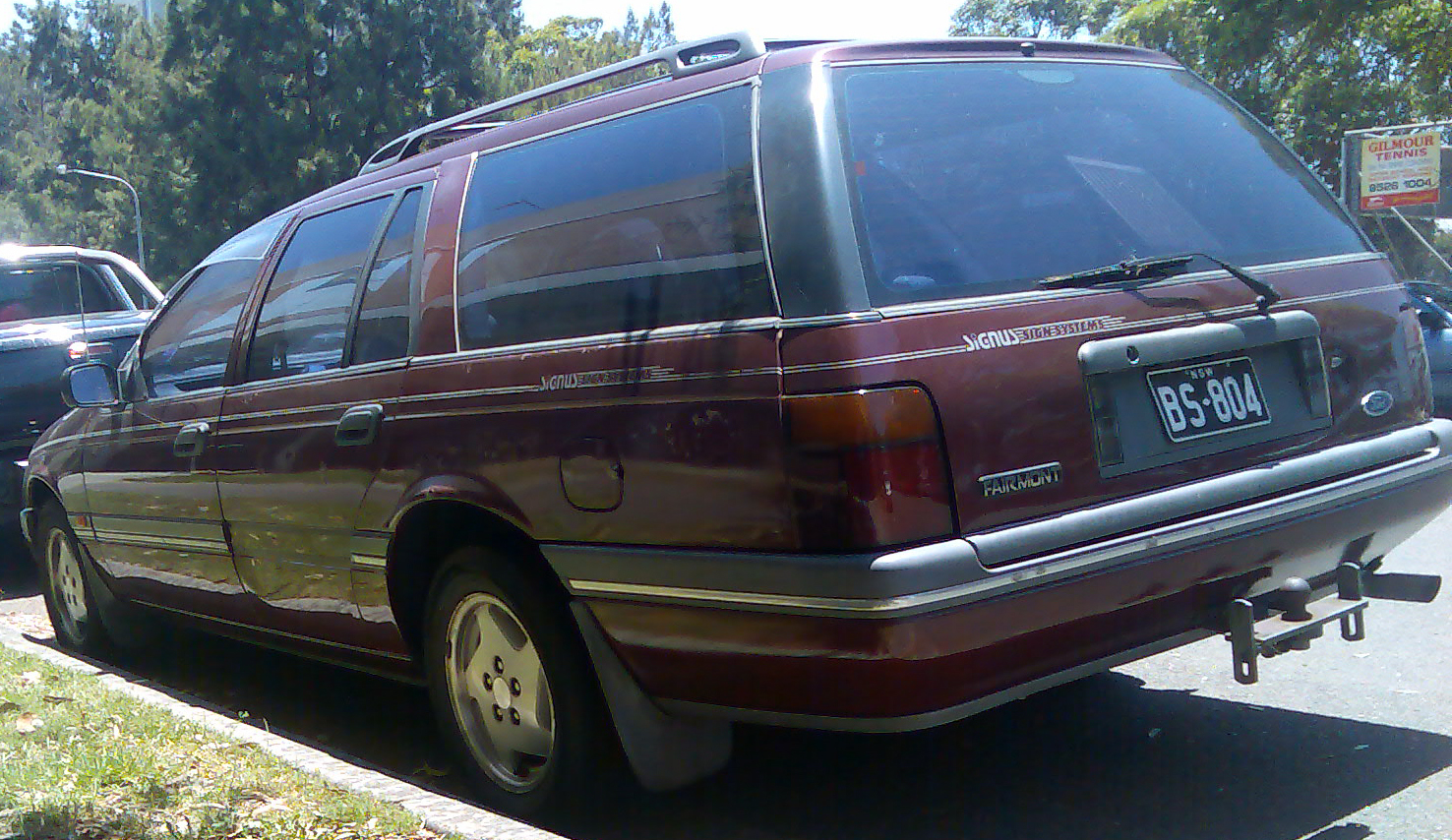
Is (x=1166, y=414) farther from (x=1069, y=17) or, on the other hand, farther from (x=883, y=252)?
(x=1069, y=17)

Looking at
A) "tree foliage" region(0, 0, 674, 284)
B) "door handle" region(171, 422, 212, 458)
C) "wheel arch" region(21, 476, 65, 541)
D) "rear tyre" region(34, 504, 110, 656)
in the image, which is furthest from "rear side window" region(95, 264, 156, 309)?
Result: "tree foliage" region(0, 0, 674, 284)

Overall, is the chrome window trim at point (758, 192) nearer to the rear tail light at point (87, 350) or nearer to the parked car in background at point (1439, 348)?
the rear tail light at point (87, 350)

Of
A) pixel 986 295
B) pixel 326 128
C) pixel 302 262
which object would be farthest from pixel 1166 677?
pixel 326 128

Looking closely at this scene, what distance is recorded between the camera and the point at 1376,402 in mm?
3736

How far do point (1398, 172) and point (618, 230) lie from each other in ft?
91.9

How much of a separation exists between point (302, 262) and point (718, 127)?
1.97m

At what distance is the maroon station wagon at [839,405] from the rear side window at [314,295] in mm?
44

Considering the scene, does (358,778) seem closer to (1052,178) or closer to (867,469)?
(867,469)

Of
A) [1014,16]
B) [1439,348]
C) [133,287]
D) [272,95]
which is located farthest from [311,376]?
[1014,16]

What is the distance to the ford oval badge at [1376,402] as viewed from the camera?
146 inches

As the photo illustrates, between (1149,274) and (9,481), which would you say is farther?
(9,481)

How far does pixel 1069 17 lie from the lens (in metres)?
63.5

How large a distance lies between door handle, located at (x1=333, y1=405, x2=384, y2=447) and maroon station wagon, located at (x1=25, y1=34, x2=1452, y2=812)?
22mm

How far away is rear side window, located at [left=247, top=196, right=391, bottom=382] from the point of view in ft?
14.5
